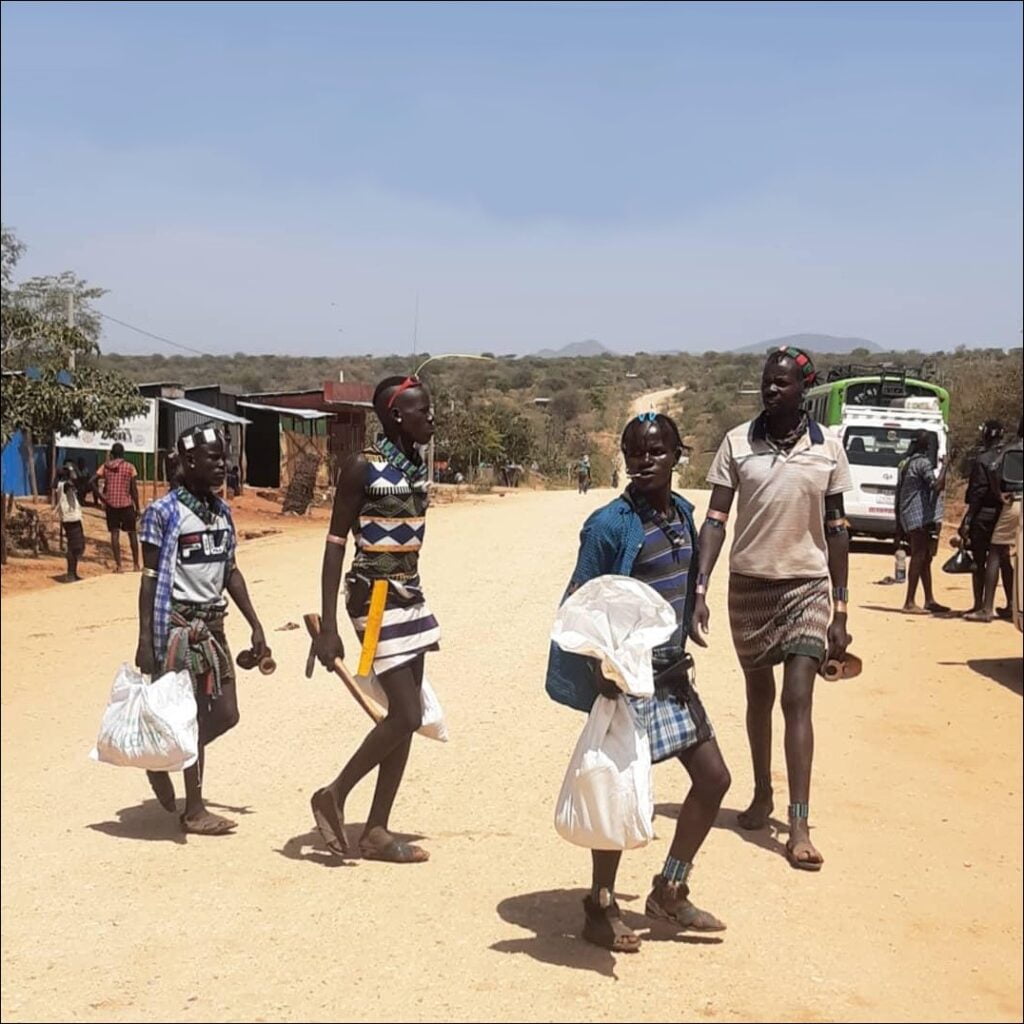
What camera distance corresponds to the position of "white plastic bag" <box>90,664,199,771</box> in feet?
15.7

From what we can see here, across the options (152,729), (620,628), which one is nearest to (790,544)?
(620,628)

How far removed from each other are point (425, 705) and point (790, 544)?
4.73 ft

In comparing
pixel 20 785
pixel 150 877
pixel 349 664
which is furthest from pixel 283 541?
pixel 150 877

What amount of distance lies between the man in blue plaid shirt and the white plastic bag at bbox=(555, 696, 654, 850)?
154 cm

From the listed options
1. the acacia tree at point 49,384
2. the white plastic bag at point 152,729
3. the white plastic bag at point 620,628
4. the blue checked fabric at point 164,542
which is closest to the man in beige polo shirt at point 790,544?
the white plastic bag at point 620,628

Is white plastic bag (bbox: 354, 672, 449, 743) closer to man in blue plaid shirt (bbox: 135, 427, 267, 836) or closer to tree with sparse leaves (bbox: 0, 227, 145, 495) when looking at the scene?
man in blue plaid shirt (bbox: 135, 427, 267, 836)

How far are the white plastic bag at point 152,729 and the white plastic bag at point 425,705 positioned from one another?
2.32ft

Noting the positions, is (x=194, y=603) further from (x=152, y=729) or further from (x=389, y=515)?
(x=389, y=515)

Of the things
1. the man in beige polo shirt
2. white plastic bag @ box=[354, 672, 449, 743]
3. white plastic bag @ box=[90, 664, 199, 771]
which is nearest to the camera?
the man in beige polo shirt

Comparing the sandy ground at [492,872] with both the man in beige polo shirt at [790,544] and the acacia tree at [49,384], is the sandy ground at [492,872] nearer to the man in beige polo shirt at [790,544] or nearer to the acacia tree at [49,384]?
the man in beige polo shirt at [790,544]

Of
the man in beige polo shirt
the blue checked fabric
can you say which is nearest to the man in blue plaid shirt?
the blue checked fabric

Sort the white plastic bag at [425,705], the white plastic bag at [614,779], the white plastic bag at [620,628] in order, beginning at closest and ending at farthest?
the white plastic bag at [620,628]
the white plastic bag at [614,779]
the white plastic bag at [425,705]

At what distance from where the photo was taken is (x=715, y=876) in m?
4.69

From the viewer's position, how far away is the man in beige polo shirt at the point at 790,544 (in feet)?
14.8
